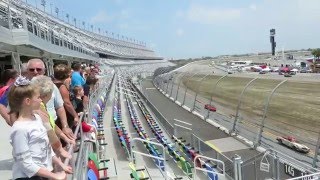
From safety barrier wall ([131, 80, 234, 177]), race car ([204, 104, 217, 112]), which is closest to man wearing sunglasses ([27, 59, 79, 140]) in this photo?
safety barrier wall ([131, 80, 234, 177])

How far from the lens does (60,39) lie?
25.0 meters

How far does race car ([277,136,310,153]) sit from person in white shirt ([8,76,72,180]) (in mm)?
6912

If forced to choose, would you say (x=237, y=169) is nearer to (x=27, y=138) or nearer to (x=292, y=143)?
(x=292, y=143)

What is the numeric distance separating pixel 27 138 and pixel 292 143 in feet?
24.1

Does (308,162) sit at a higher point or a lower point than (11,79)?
lower

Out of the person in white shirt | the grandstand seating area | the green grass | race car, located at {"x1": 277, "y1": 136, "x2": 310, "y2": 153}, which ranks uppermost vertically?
the grandstand seating area

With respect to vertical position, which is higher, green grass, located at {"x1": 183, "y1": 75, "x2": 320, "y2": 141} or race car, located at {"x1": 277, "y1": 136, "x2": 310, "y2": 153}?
green grass, located at {"x1": 183, "y1": 75, "x2": 320, "y2": 141}

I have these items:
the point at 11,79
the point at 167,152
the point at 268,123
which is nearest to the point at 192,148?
the point at 167,152

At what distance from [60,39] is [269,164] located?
2066 centimetres

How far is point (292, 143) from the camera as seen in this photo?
8688 millimetres

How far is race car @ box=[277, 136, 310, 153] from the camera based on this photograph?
27.6 ft

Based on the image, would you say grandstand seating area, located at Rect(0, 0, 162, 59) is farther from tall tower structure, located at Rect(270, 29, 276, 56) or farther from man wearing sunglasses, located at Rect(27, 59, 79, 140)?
tall tower structure, located at Rect(270, 29, 276, 56)

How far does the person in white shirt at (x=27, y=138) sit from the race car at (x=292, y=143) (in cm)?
691

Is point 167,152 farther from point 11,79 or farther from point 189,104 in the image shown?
point 189,104
